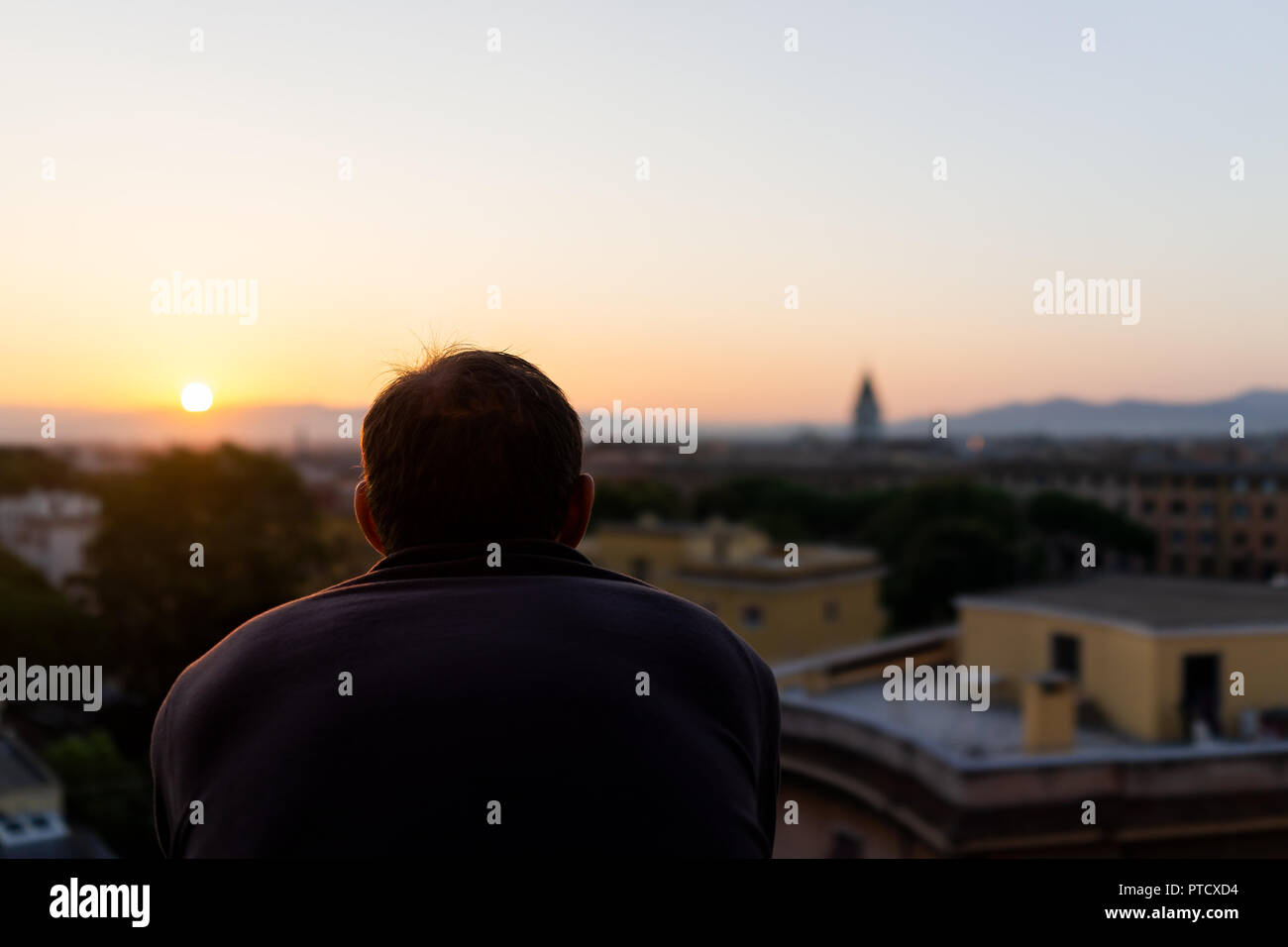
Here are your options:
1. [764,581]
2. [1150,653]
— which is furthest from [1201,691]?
[764,581]

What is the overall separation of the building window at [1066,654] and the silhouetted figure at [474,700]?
853 cm

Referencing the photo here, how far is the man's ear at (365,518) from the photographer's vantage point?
2.90 feet

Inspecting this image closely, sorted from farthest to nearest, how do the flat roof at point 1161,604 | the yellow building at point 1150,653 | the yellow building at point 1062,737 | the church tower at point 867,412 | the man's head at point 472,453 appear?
the church tower at point 867,412
the flat roof at point 1161,604
the yellow building at point 1150,653
the yellow building at point 1062,737
the man's head at point 472,453

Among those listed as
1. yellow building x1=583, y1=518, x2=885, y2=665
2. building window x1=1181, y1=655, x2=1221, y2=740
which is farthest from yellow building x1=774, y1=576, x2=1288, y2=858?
yellow building x1=583, y1=518, x2=885, y2=665

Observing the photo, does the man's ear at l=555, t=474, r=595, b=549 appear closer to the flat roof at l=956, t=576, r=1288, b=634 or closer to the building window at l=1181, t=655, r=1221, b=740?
the flat roof at l=956, t=576, r=1288, b=634

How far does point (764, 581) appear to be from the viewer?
13250 mm

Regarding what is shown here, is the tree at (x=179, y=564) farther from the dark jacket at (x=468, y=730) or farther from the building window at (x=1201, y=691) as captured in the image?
the dark jacket at (x=468, y=730)

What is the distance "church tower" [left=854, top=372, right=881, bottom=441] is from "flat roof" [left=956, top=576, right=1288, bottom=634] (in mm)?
71178

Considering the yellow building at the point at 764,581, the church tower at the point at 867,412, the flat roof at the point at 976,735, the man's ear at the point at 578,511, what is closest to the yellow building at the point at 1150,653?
the flat roof at the point at 976,735

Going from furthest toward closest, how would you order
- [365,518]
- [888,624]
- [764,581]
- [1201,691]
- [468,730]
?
[888,624] → [764,581] → [1201,691] → [365,518] → [468,730]

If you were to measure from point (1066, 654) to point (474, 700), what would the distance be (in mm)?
8797

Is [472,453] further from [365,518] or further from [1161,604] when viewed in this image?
[1161,604]

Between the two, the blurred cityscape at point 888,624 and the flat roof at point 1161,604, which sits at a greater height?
the flat roof at point 1161,604
